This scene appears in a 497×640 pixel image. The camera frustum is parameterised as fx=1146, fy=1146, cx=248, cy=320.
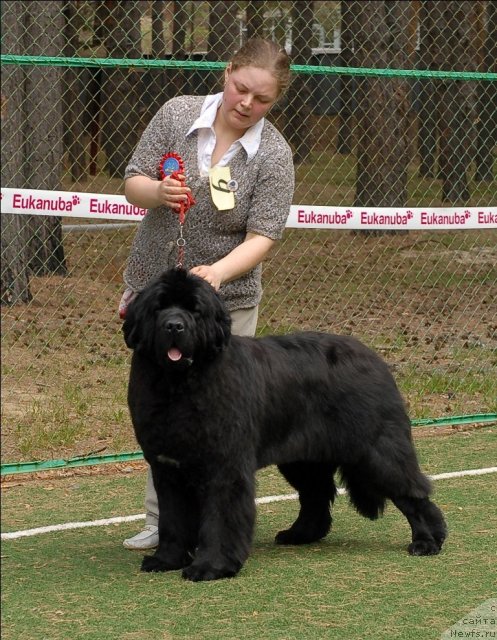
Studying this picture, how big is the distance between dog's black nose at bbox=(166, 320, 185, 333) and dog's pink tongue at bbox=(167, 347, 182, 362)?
3.5 inches

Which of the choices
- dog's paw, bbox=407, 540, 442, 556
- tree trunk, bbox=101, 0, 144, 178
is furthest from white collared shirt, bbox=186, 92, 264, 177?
tree trunk, bbox=101, 0, 144, 178

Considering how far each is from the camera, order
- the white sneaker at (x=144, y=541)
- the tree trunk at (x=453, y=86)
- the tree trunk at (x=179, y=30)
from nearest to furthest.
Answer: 1. the white sneaker at (x=144, y=541)
2. the tree trunk at (x=453, y=86)
3. the tree trunk at (x=179, y=30)

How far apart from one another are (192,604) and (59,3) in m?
7.50

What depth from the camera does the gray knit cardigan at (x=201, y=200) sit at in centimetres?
492

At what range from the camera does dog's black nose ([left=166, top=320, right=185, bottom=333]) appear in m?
4.22

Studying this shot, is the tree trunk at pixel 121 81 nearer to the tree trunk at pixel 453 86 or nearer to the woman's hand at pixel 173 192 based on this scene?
the tree trunk at pixel 453 86

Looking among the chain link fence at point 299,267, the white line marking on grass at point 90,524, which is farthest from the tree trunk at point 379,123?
the white line marking on grass at point 90,524

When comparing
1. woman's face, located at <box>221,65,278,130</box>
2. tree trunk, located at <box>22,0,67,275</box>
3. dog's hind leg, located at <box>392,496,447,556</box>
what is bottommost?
dog's hind leg, located at <box>392,496,447,556</box>

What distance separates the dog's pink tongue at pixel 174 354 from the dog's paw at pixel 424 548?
4.99 ft

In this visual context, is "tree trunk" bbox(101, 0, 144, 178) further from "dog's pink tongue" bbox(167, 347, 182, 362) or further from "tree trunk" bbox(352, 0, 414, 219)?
"dog's pink tongue" bbox(167, 347, 182, 362)

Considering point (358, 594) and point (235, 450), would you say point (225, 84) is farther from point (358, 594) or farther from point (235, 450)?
point (358, 594)

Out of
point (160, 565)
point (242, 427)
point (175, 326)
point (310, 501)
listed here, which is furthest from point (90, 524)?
point (175, 326)

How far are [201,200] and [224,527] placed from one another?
4.56 feet

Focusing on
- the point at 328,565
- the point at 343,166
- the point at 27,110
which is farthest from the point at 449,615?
the point at 343,166
